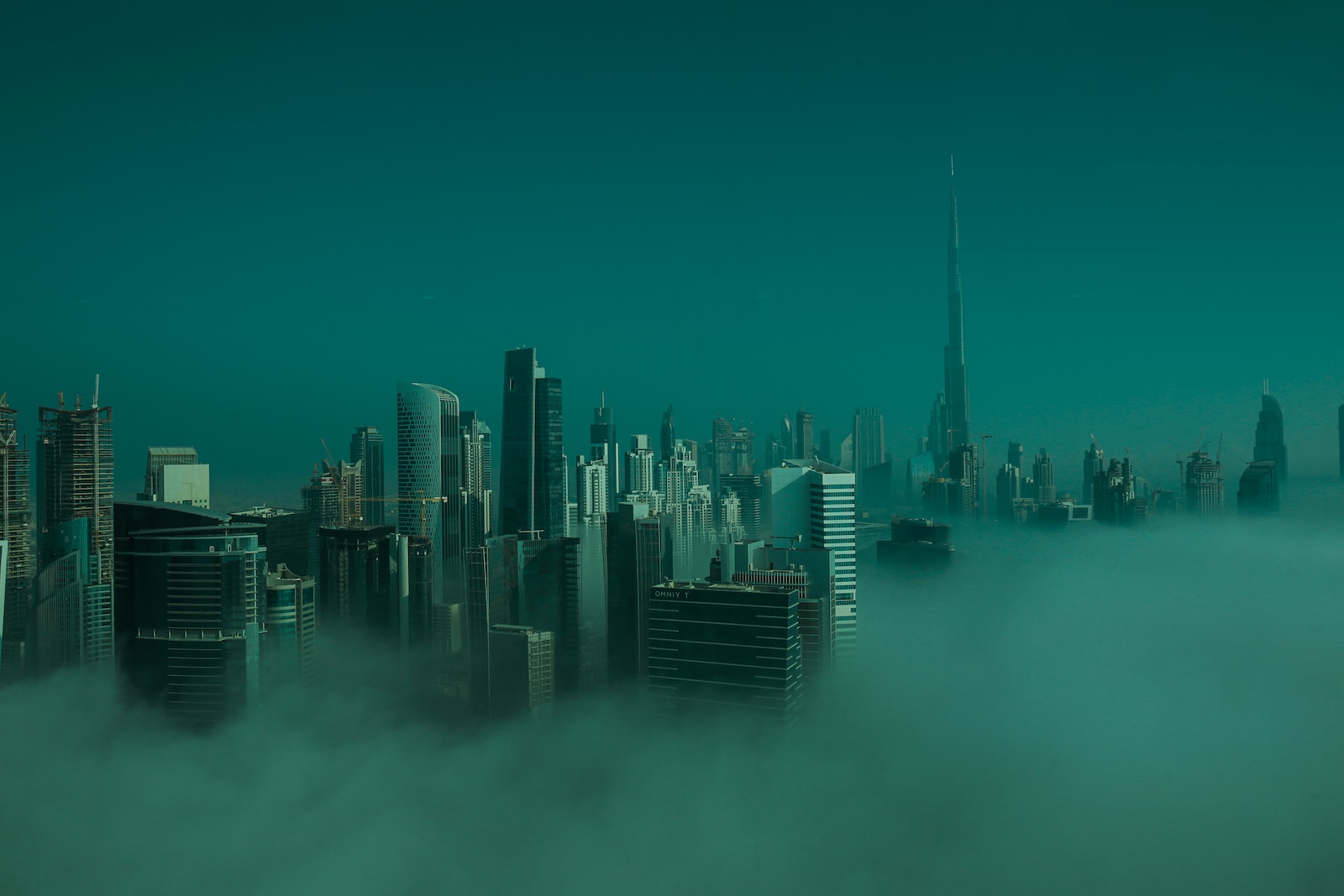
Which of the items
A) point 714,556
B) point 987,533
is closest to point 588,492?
point 714,556

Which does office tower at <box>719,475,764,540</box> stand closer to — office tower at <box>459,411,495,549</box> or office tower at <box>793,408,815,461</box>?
office tower at <box>793,408,815,461</box>

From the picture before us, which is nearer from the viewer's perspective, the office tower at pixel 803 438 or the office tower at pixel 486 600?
the office tower at pixel 486 600

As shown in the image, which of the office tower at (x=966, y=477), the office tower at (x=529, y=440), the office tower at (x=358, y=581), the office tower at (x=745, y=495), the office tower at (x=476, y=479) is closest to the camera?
the office tower at (x=358, y=581)

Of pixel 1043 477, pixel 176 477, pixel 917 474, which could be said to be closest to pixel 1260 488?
pixel 1043 477

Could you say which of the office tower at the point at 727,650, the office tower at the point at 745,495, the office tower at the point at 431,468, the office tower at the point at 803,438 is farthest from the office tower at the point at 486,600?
the office tower at the point at 803,438

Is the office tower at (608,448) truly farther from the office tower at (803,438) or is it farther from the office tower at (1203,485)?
the office tower at (1203,485)

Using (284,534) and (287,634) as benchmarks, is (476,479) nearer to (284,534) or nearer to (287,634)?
(284,534)

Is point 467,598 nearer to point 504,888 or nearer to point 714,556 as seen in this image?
point 714,556
